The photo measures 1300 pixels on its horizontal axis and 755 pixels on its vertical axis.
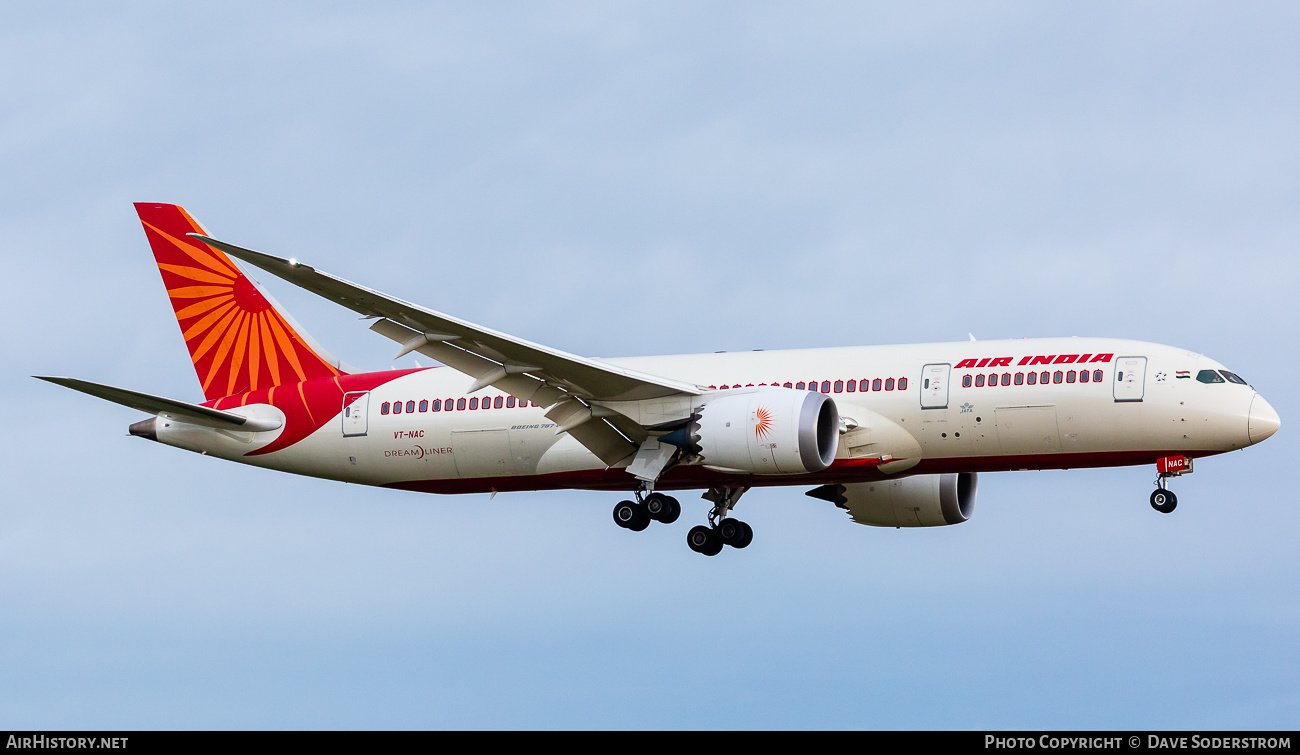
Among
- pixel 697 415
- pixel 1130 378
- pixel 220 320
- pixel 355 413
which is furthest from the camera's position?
pixel 220 320

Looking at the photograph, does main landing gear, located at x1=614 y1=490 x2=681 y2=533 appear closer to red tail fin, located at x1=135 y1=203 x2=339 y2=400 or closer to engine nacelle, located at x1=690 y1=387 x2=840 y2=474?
engine nacelle, located at x1=690 y1=387 x2=840 y2=474

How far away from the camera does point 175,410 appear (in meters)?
44.0

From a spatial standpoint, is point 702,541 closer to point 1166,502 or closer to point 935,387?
point 935,387

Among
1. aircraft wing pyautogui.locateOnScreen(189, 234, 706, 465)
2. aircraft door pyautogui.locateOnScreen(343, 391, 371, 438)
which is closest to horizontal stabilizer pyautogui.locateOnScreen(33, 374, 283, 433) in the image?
aircraft door pyautogui.locateOnScreen(343, 391, 371, 438)

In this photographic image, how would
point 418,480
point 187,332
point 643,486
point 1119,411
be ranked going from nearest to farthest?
point 1119,411
point 643,486
point 418,480
point 187,332

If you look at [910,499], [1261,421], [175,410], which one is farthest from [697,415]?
Result: [175,410]

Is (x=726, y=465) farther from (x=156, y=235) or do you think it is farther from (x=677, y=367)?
(x=156, y=235)

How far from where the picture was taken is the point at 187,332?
4784cm

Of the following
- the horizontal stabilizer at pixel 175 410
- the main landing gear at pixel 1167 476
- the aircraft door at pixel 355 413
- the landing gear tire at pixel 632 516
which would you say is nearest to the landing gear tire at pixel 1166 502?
the main landing gear at pixel 1167 476

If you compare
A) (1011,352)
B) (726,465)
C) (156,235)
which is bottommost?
(726,465)

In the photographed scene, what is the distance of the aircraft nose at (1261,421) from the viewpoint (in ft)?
127

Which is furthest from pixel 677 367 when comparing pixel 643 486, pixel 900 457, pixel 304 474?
pixel 304 474

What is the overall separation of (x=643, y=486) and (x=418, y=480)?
6570 mm

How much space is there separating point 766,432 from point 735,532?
6736mm
